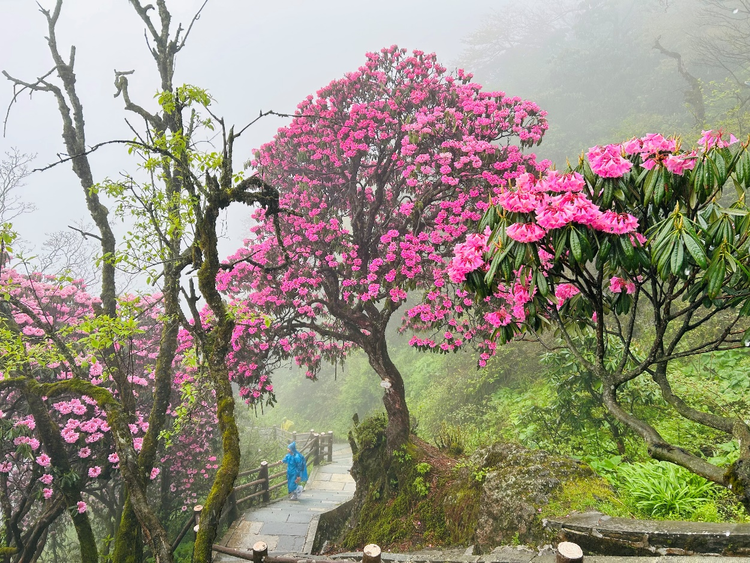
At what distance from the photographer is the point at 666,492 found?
4340 mm

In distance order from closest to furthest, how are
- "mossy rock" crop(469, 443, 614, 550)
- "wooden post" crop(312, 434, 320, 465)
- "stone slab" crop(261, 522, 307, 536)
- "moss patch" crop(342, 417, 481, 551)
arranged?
"mossy rock" crop(469, 443, 614, 550) < "moss patch" crop(342, 417, 481, 551) < "stone slab" crop(261, 522, 307, 536) < "wooden post" crop(312, 434, 320, 465)

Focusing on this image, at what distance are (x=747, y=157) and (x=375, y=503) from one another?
25.2 feet

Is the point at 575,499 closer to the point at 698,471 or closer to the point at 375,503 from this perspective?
the point at 698,471

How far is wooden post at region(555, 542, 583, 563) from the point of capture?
2.64m

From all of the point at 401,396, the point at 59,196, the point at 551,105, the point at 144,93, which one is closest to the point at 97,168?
the point at 59,196

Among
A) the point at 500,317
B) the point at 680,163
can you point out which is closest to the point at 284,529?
the point at 500,317

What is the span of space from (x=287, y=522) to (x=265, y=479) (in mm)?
1766

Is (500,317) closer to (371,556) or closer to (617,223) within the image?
(617,223)

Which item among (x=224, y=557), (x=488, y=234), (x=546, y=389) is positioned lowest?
(x=224, y=557)

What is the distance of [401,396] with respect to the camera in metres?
8.24

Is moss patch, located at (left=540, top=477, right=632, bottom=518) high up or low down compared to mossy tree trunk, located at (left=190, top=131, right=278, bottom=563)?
down

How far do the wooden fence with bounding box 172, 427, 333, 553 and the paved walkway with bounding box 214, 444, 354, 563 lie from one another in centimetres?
36

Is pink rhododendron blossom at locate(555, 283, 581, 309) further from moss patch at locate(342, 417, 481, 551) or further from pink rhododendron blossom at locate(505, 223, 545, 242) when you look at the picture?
moss patch at locate(342, 417, 481, 551)

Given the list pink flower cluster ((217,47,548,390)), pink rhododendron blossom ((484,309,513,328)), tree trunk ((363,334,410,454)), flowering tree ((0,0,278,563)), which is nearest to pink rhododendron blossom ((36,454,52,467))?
flowering tree ((0,0,278,563))
